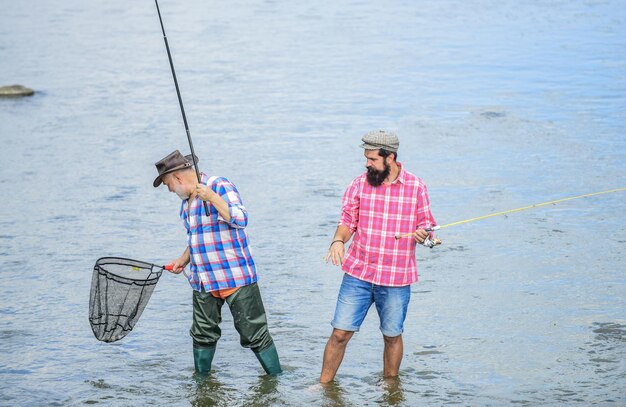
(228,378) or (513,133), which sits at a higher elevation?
(513,133)

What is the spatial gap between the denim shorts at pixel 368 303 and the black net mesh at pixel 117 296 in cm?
117

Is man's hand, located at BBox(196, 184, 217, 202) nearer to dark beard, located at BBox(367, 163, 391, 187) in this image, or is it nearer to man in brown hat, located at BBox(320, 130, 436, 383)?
man in brown hat, located at BBox(320, 130, 436, 383)

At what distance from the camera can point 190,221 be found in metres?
6.52

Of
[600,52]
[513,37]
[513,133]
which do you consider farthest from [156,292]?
[513,37]

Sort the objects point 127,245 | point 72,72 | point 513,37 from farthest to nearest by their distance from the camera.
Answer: point 513,37 → point 72,72 → point 127,245

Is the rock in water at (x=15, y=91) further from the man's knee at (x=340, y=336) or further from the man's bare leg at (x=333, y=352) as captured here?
the man's knee at (x=340, y=336)

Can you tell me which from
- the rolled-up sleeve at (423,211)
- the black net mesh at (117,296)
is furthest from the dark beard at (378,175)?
the black net mesh at (117,296)

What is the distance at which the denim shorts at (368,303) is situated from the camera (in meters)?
6.43

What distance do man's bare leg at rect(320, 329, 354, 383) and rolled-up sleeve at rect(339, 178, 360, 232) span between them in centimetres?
64

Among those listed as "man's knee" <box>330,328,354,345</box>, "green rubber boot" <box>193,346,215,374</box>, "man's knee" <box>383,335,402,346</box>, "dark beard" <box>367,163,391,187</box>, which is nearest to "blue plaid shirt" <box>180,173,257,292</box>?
"green rubber boot" <box>193,346,215,374</box>

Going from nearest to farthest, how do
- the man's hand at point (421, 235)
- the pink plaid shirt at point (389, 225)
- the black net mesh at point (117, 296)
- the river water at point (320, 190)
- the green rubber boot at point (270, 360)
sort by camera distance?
the man's hand at point (421, 235)
the pink plaid shirt at point (389, 225)
the black net mesh at point (117, 296)
the green rubber boot at point (270, 360)
the river water at point (320, 190)

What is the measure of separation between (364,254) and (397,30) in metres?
16.2

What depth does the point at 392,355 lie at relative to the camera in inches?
266

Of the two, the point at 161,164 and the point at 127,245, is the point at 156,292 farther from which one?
the point at 161,164
